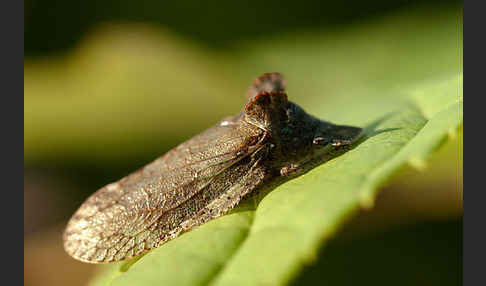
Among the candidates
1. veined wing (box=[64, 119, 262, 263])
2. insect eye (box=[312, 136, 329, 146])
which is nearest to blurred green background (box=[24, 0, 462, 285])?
insect eye (box=[312, 136, 329, 146])

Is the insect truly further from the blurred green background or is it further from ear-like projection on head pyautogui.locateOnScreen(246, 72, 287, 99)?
the blurred green background

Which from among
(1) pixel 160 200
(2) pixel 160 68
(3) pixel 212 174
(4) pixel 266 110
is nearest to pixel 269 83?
(4) pixel 266 110

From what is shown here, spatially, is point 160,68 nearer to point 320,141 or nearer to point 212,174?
point 212,174

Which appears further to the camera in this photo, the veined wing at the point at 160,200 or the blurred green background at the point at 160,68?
the blurred green background at the point at 160,68

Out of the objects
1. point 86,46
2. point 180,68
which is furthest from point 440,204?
point 86,46

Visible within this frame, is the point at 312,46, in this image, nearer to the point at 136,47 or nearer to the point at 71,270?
the point at 136,47

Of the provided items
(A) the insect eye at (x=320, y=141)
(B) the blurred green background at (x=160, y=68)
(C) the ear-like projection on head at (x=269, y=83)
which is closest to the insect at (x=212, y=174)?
(A) the insect eye at (x=320, y=141)

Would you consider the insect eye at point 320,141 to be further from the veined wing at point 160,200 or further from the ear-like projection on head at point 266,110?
the veined wing at point 160,200
